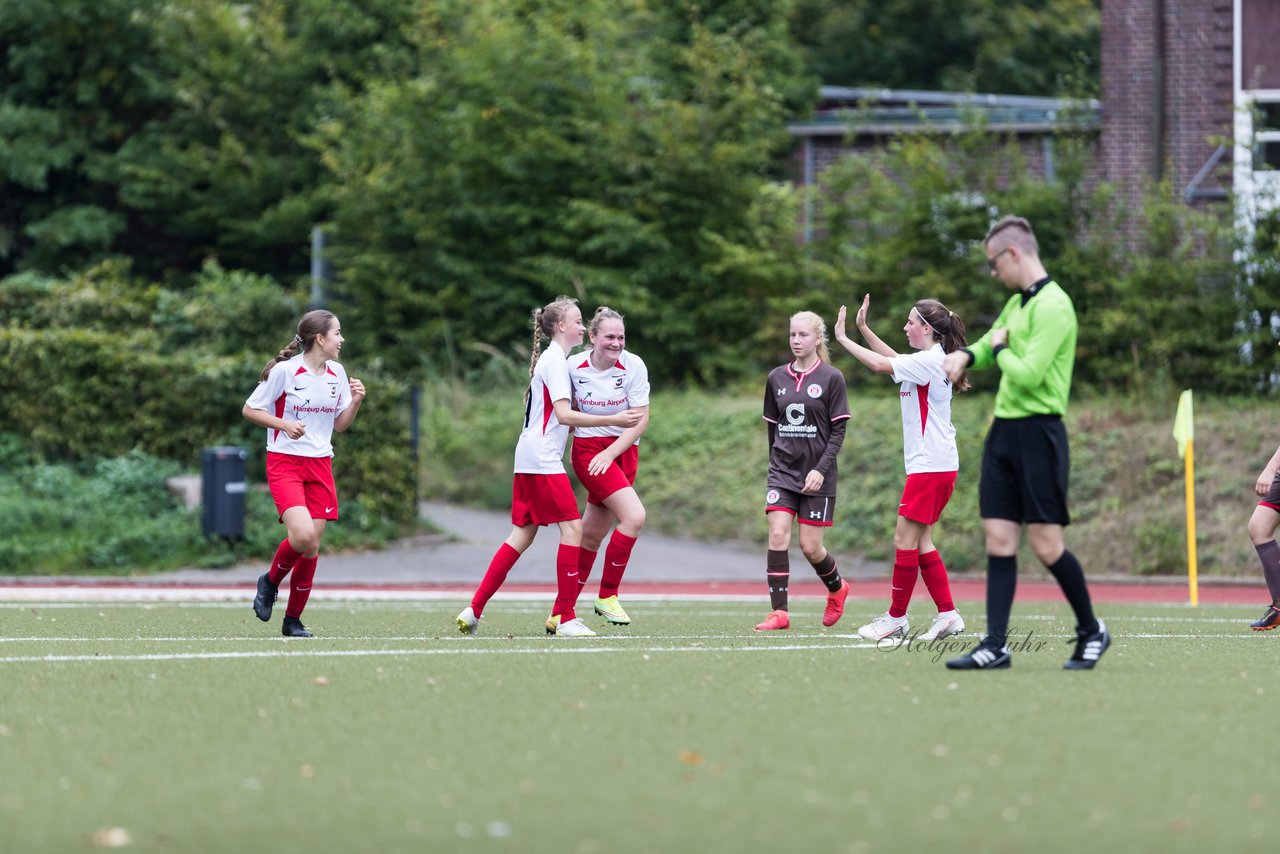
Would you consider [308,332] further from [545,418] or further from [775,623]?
[775,623]

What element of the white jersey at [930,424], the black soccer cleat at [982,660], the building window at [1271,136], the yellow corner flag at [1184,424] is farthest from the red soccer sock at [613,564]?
the building window at [1271,136]

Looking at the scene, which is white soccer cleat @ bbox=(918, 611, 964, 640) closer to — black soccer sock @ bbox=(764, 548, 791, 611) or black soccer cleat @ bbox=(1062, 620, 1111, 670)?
black soccer sock @ bbox=(764, 548, 791, 611)

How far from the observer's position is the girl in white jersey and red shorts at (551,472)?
10250 millimetres

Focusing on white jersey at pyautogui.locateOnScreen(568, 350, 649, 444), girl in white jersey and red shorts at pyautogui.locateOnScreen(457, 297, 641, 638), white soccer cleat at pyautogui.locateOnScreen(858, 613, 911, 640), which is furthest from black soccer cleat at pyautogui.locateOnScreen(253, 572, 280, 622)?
white soccer cleat at pyautogui.locateOnScreen(858, 613, 911, 640)

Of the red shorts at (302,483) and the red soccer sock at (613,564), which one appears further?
the red soccer sock at (613,564)

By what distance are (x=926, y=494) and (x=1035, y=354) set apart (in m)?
2.71

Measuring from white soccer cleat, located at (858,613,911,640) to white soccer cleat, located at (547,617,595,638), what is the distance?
5.26 ft

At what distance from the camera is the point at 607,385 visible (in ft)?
35.5

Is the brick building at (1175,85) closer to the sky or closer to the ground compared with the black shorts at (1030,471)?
closer to the sky

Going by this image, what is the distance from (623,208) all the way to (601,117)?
5.46ft

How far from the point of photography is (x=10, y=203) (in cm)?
3516

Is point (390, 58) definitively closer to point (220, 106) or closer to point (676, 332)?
point (220, 106)

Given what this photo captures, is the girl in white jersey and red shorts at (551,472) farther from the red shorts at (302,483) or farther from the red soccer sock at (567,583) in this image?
the red shorts at (302,483)

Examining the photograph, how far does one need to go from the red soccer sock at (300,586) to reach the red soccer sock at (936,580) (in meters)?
3.62
